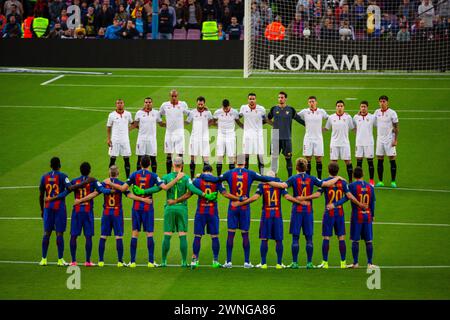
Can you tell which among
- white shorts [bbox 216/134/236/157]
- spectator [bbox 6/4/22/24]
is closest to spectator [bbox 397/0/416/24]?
white shorts [bbox 216/134/236/157]

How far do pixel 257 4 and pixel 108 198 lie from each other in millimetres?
22433

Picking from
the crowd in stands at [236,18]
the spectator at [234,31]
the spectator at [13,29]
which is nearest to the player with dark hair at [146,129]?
the crowd in stands at [236,18]

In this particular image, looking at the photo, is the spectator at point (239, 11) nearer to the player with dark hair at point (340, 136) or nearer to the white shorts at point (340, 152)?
the player with dark hair at point (340, 136)

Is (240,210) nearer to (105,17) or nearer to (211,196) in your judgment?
(211,196)

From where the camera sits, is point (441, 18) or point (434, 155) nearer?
point (434, 155)

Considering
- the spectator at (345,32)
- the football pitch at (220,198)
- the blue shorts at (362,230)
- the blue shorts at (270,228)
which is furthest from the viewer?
the spectator at (345,32)

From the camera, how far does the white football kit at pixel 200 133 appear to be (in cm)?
2636

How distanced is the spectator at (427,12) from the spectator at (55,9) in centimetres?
1619

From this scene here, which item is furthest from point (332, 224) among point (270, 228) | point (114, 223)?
point (114, 223)

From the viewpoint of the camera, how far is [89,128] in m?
33.4

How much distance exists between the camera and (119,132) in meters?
26.3

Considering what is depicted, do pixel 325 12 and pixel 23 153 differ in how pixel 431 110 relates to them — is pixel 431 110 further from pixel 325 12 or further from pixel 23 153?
pixel 23 153

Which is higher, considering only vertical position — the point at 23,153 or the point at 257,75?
the point at 257,75

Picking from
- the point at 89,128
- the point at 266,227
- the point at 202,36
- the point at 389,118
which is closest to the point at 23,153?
the point at 89,128
